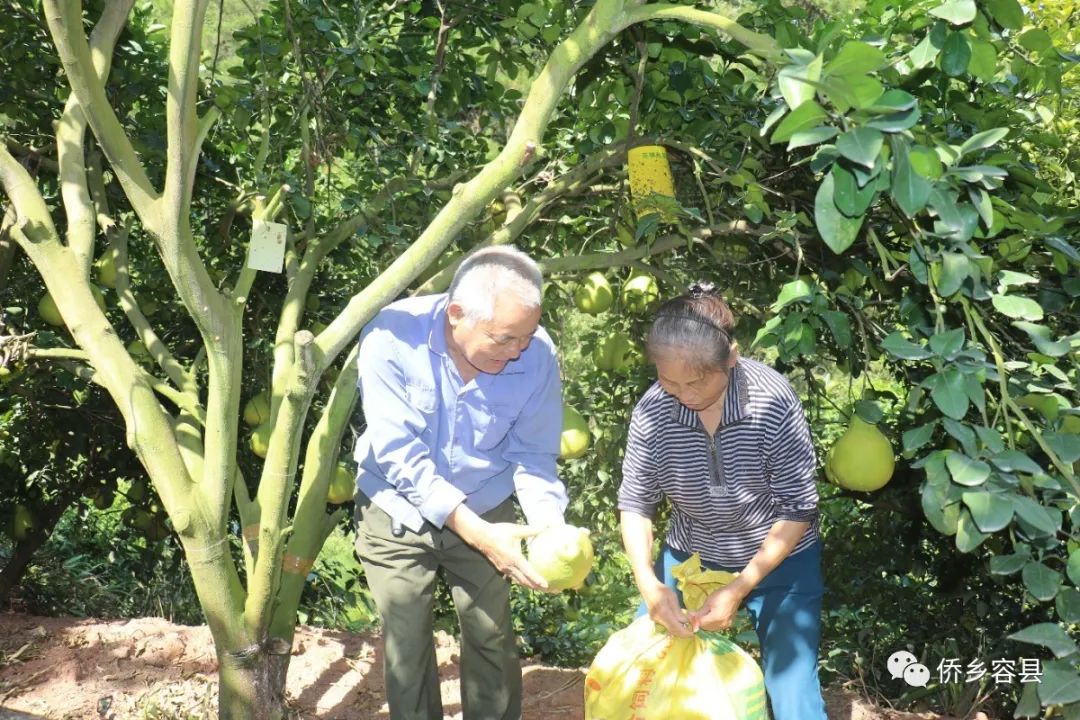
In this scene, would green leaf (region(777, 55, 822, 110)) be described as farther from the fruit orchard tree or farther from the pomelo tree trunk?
the pomelo tree trunk

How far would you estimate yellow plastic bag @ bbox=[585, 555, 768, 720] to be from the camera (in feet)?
8.81

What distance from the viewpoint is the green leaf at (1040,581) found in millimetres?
1919

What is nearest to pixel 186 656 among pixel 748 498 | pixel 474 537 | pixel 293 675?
Result: pixel 293 675

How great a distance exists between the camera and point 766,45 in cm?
232

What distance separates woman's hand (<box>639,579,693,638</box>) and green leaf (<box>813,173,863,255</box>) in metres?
1.21

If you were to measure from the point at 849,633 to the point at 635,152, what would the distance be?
8.46 ft

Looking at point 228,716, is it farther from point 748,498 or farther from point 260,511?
point 748,498

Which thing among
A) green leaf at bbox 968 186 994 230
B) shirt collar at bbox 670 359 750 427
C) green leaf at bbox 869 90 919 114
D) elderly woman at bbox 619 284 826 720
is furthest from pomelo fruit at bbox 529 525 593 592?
green leaf at bbox 869 90 919 114

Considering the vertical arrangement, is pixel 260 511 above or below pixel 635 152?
below

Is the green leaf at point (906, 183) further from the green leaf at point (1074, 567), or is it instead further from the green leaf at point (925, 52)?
the green leaf at point (1074, 567)

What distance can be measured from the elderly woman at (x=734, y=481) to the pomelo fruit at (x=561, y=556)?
23 cm

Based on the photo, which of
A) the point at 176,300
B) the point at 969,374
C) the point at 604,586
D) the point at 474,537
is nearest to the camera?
the point at 969,374

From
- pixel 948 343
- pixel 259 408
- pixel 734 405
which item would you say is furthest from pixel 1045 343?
pixel 259 408

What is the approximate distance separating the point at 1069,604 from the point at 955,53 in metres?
1.04
